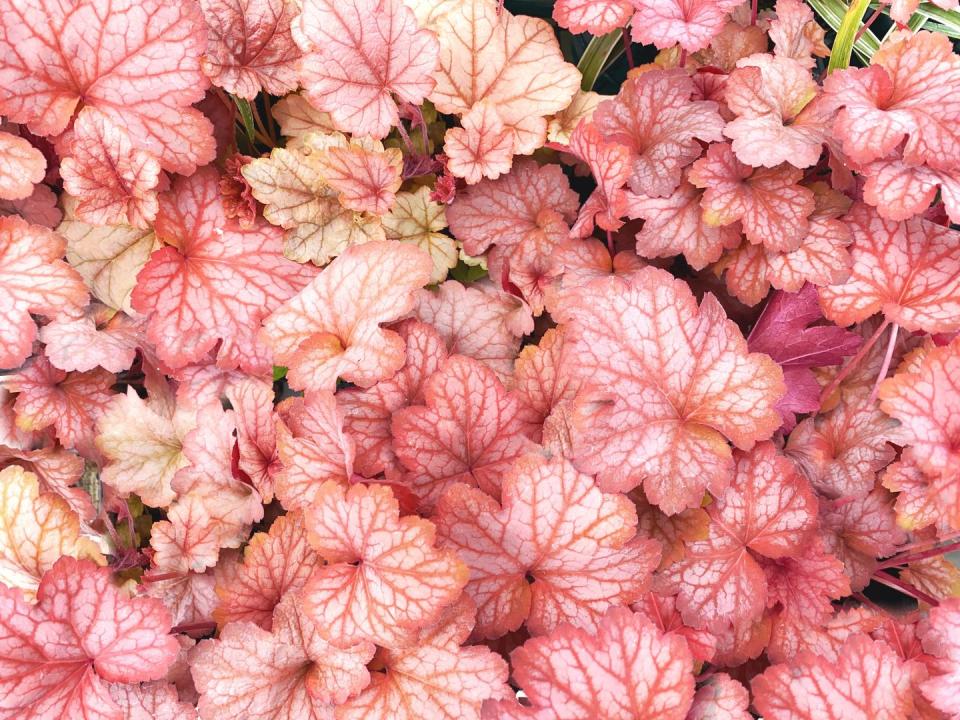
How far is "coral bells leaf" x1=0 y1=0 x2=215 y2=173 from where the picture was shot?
0.88 m

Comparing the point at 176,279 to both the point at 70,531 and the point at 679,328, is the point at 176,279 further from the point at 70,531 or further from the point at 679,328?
the point at 679,328

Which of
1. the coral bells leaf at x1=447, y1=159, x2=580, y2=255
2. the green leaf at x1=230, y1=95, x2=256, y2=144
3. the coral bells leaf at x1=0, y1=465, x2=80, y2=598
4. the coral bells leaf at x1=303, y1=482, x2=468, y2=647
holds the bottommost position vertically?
the coral bells leaf at x1=0, y1=465, x2=80, y2=598

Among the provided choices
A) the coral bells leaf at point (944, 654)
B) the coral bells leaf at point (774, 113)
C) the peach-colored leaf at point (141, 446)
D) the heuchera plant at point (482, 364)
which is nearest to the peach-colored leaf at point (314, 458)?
the heuchera plant at point (482, 364)

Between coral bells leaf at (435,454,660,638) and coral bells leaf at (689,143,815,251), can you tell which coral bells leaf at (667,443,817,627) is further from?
coral bells leaf at (689,143,815,251)

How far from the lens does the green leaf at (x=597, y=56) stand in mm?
1065

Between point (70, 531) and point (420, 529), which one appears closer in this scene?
point (420, 529)

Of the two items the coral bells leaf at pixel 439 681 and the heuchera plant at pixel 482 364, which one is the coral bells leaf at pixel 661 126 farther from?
the coral bells leaf at pixel 439 681

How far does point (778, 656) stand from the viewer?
90cm

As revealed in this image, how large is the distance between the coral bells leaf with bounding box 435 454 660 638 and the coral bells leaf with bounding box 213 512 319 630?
0.19 metres

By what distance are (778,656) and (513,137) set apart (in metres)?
0.72

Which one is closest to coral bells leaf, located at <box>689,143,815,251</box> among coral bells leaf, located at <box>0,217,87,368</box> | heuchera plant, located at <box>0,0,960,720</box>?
heuchera plant, located at <box>0,0,960,720</box>

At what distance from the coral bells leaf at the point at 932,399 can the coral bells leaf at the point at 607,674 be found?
37cm

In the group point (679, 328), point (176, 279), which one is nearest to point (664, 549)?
point (679, 328)

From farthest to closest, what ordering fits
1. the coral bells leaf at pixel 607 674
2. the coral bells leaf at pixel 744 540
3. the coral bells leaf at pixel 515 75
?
1. the coral bells leaf at pixel 515 75
2. the coral bells leaf at pixel 744 540
3. the coral bells leaf at pixel 607 674
